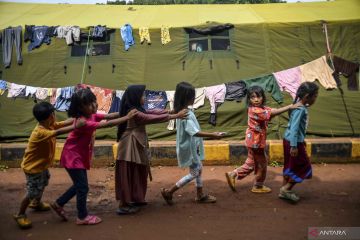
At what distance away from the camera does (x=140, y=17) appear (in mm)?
8914

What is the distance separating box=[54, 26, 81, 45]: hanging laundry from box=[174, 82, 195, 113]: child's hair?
440 cm

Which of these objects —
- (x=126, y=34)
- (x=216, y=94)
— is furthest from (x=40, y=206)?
(x=126, y=34)

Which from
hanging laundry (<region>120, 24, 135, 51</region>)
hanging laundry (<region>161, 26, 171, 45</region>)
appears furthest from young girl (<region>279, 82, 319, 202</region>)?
hanging laundry (<region>120, 24, 135, 51</region>)

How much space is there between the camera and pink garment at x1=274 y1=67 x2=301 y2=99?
24.6 ft

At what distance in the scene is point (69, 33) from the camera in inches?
317

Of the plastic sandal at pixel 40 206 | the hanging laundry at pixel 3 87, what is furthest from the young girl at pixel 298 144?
the hanging laundry at pixel 3 87

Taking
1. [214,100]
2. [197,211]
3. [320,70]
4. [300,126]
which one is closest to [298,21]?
[320,70]

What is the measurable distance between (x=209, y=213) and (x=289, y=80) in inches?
161

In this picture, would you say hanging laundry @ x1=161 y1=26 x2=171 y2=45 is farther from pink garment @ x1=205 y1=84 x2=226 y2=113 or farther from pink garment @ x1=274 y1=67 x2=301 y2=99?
pink garment @ x1=274 y1=67 x2=301 y2=99

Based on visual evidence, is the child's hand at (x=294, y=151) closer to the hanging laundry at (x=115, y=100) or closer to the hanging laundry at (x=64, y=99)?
the hanging laundry at (x=115, y=100)

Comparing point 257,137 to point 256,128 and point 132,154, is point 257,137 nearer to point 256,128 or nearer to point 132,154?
point 256,128

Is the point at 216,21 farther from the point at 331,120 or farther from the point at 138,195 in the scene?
the point at 138,195

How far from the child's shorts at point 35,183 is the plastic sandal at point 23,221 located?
22 cm

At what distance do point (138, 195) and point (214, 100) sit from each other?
359 cm
